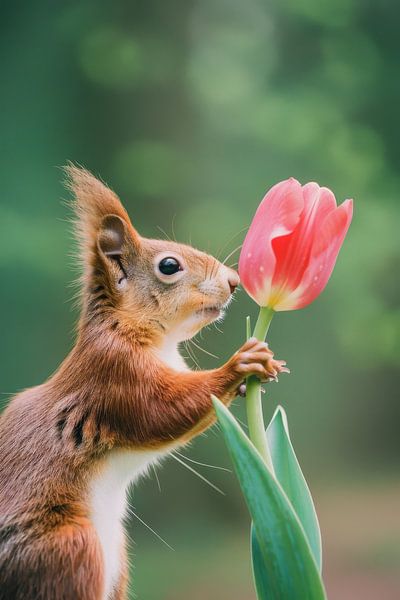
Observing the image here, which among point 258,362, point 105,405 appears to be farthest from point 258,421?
point 105,405

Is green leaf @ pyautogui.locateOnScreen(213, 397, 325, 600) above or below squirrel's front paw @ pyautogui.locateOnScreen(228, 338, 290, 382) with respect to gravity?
below

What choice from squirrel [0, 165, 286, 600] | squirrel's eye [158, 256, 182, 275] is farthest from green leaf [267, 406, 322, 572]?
squirrel's eye [158, 256, 182, 275]

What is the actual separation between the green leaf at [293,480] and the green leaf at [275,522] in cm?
7

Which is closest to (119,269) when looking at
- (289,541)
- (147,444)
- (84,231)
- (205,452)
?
(84,231)

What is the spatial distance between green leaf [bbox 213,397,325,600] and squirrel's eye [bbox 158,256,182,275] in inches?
7.9

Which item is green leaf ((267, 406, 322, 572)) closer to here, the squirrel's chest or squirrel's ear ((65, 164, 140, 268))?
the squirrel's chest

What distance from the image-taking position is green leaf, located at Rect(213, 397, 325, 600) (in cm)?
43

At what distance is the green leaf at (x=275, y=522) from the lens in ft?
1.41

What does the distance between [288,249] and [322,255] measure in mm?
21

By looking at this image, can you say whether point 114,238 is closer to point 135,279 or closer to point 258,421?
point 135,279

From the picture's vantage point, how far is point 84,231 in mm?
632

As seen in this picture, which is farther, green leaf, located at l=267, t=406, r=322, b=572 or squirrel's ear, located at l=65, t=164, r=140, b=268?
squirrel's ear, located at l=65, t=164, r=140, b=268

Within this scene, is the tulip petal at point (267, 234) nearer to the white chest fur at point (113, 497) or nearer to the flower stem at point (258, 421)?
the flower stem at point (258, 421)

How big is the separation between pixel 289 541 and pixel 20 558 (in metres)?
0.20
